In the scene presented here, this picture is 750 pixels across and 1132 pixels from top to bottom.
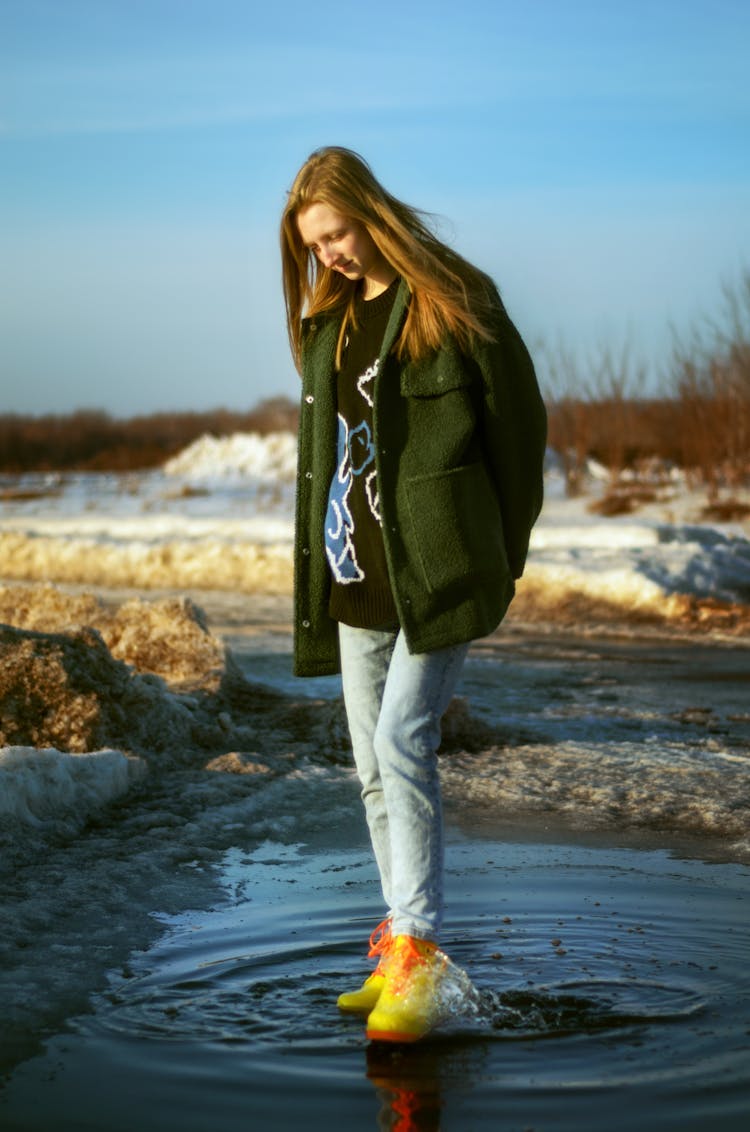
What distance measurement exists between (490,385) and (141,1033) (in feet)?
4.92

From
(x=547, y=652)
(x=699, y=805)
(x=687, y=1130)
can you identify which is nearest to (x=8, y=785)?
(x=699, y=805)

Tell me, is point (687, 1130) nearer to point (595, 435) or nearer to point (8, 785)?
point (8, 785)

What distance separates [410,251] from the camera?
10.7 ft

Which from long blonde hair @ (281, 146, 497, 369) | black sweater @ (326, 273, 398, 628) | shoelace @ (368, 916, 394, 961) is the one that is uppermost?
long blonde hair @ (281, 146, 497, 369)

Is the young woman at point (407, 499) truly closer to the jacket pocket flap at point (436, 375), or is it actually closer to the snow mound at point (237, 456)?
the jacket pocket flap at point (436, 375)

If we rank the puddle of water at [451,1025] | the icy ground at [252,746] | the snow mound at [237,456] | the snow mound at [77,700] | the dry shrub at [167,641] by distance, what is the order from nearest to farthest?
the puddle of water at [451,1025], the icy ground at [252,746], the snow mound at [77,700], the dry shrub at [167,641], the snow mound at [237,456]

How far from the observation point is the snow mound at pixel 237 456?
45625 mm

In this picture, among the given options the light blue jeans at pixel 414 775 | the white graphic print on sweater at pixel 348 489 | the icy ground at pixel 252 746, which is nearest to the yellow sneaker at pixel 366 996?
the light blue jeans at pixel 414 775

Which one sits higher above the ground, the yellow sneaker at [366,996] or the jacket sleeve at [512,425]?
the jacket sleeve at [512,425]

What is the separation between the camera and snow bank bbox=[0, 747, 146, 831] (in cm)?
504

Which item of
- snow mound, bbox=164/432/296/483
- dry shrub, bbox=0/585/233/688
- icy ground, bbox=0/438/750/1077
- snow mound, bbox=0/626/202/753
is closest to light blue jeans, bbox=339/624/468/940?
icy ground, bbox=0/438/750/1077

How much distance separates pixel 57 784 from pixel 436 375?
262cm

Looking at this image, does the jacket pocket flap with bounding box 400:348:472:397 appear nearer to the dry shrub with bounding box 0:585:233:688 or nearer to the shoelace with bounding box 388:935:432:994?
the shoelace with bounding box 388:935:432:994

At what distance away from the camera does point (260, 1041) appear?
3.14m
